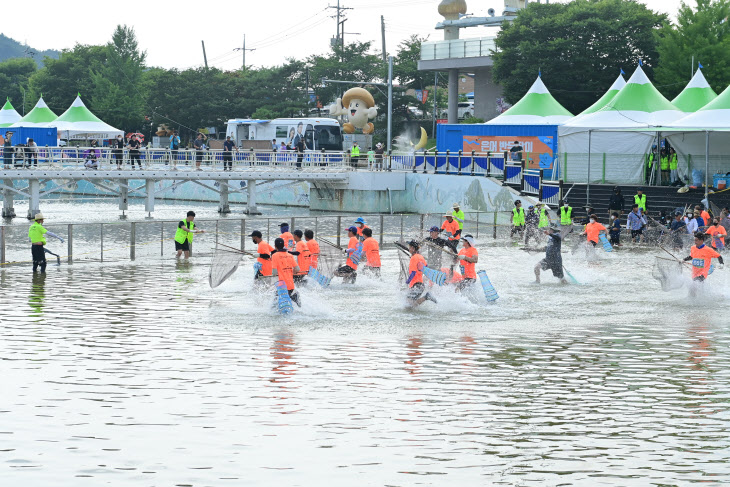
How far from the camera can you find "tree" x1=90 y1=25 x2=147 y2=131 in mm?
94812

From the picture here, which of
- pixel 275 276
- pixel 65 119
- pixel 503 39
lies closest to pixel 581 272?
pixel 275 276

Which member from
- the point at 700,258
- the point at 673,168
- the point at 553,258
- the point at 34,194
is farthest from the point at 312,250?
the point at 34,194

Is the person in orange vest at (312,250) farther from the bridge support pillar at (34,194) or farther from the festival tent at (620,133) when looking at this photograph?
the bridge support pillar at (34,194)

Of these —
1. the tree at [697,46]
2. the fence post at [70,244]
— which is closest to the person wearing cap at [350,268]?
the fence post at [70,244]

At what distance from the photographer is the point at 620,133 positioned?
44.7m

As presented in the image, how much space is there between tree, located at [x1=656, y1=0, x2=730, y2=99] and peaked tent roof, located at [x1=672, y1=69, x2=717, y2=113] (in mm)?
Answer: 13698

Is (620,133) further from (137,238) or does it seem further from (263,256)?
(263,256)

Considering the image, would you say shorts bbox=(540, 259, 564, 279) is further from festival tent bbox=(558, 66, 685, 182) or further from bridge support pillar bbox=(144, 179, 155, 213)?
bridge support pillar bbox=(144, 179, 155, 213)

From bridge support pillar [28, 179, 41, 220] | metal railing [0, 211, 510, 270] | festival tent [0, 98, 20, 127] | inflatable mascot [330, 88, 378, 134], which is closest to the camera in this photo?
metal railing [0, 211, 510, 270]

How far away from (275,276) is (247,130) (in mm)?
51258

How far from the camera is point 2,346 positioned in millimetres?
15547

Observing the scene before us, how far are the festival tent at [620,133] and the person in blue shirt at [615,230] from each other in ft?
20.9

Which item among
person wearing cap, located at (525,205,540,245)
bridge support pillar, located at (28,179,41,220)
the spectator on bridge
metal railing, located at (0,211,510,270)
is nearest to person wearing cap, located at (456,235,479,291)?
metal railing, located at (0,211,510,270)

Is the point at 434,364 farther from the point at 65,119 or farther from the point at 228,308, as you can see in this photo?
the point at 65,119
